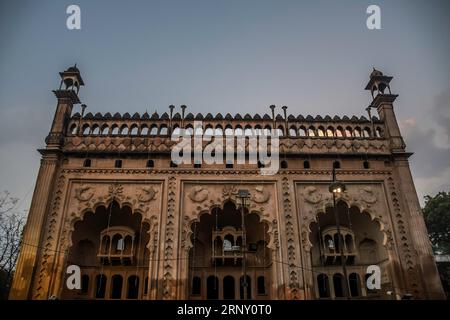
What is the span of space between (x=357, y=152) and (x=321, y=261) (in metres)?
8.57

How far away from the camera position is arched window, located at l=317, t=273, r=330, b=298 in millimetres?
24500

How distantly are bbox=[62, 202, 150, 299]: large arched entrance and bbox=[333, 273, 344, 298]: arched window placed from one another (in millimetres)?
13677

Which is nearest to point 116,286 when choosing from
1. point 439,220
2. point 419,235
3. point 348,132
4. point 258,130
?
point 258,130

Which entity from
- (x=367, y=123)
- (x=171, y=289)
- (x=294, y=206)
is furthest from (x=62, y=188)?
(x=367, y=123)

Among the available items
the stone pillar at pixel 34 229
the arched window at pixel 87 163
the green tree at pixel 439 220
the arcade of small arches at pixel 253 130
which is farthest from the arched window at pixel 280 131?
the green tree at pixel 439 220

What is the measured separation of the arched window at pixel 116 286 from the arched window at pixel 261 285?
32.4 ft

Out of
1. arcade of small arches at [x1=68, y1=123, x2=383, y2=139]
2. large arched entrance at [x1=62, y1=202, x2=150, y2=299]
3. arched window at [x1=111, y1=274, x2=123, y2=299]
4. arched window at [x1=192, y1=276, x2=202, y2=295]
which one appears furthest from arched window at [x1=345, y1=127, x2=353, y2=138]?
arched window at [x1=111, y1=274, x2=123, y2=299]

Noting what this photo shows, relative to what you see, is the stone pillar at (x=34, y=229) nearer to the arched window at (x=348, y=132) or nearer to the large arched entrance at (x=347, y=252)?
the large arched entrance at (x=347, y=252)

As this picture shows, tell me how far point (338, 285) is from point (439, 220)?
20.0m

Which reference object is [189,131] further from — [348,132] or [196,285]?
[348,132]

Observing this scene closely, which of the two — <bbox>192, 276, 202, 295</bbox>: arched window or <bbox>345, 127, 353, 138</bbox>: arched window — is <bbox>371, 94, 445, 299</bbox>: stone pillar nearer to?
<bbox>345, 127, 353, 138</bbox>: arched window

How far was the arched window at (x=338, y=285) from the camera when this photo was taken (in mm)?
24672

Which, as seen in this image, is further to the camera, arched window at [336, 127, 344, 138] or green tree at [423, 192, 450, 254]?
green tree at [423, 192, 450, 254]

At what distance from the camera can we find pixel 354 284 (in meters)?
25.0
